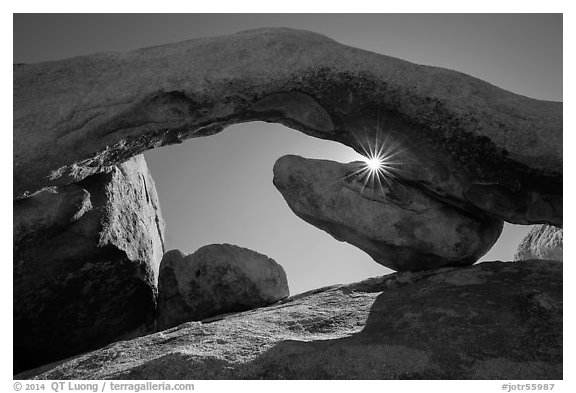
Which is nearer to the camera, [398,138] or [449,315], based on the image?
[449,315]

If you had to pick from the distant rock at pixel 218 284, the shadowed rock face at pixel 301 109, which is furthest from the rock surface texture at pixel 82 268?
the shadowed rock face at pixel 301 109

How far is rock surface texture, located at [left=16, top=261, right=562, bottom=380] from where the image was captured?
8.55 meters

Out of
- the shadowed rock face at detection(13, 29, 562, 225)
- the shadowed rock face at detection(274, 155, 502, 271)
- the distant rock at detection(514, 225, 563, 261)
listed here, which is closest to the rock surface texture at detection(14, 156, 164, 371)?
the shadowed rock face at detection(13, 29, 562, 225)

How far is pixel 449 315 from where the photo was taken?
10.2m

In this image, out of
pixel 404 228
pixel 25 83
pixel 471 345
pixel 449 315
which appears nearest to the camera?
pixel 471 345

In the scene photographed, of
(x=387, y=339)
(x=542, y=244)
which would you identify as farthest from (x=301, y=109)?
(x=542, y=244)

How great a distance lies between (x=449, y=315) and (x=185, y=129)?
741 centimetres

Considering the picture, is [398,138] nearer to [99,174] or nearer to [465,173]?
[465,173]

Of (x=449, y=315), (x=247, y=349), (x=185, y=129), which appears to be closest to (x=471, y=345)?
(x=449, y=315)

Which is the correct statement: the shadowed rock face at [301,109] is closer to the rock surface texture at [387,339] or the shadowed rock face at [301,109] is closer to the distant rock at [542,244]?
the rock surface texture at [387,339]

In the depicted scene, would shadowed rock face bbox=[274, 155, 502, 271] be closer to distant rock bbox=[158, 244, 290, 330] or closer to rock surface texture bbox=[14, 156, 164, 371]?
distant rock bbox=[158, 244, 290, 330]

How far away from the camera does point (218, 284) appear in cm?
1489

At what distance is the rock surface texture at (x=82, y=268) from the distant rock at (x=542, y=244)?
11424 millimetres
